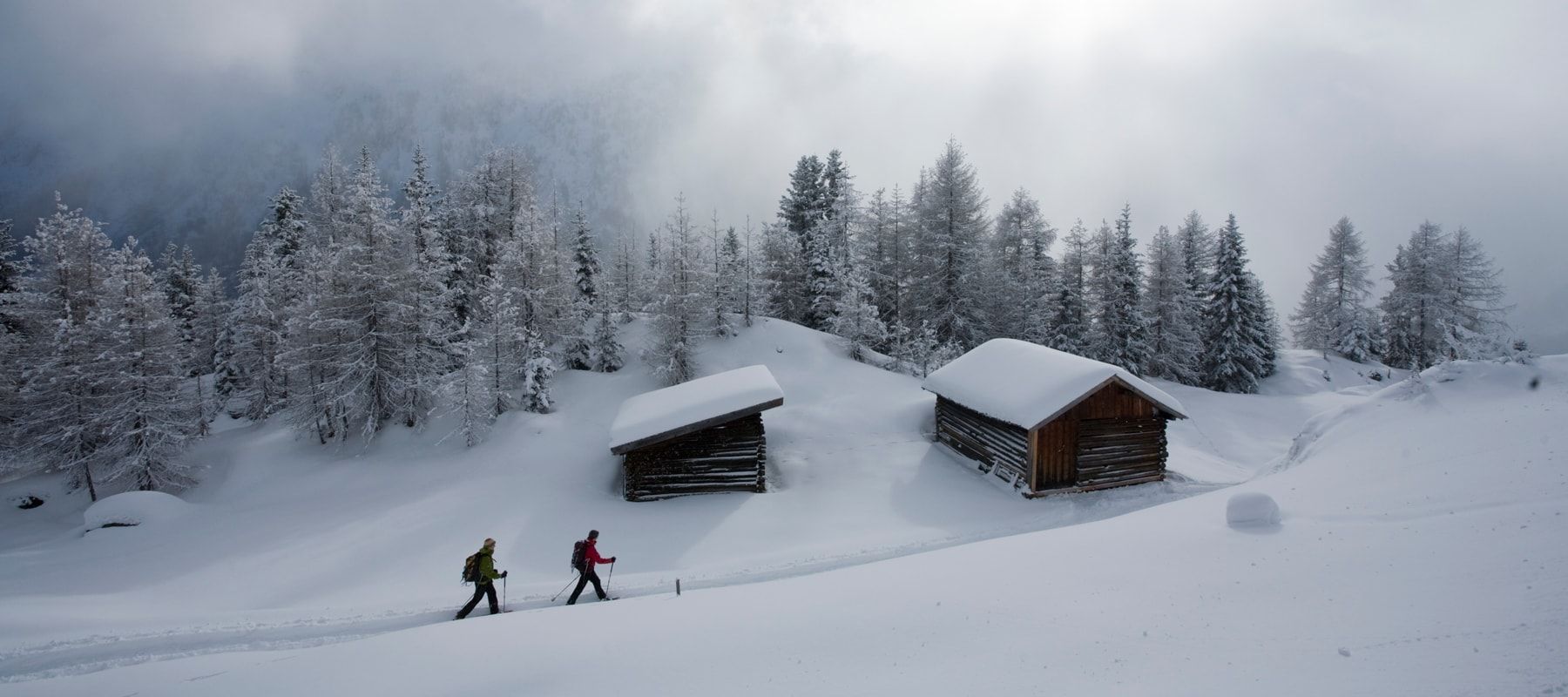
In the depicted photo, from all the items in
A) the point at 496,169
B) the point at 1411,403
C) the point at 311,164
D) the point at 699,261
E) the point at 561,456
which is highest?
the point at 311,164

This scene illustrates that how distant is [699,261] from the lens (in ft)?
110

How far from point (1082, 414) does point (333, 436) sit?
29094 millimetres

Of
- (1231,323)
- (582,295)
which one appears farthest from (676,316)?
(1231,323)

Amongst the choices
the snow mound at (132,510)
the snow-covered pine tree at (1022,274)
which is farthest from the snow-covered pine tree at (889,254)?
the snow mound at (132,510)

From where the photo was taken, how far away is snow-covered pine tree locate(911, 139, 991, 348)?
37.9 m

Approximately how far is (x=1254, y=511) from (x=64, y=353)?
37.6 m

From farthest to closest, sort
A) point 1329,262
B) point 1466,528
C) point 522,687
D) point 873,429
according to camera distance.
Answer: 1. point 1329,262
2. point 873,429
3. point 1466,528
4. point 522,687

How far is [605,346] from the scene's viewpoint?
32.3 meters

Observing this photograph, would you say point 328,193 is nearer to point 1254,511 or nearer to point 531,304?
point 531,304

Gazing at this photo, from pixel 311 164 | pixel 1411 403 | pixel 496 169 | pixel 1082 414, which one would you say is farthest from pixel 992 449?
pixel 311 164

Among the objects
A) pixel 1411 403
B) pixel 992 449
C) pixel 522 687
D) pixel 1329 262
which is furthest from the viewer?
pixel 1329 262

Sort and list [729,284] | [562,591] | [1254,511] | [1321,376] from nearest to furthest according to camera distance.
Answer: [1254,511] < [562,591] < [729,284] < [1321,376]

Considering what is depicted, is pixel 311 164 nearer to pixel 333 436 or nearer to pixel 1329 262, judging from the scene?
pixel 333 436

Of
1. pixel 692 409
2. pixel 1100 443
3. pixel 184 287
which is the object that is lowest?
pixel 1100 443
